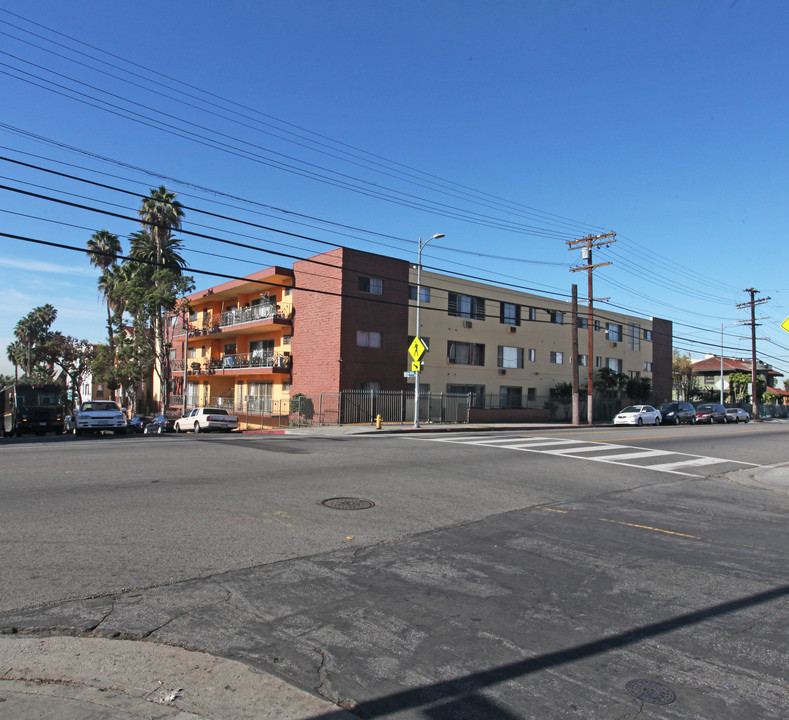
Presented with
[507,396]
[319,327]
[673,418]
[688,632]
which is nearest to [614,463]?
[688,632]

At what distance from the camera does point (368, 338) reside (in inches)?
1347

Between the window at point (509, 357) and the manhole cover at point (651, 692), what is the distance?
38388 millimetres

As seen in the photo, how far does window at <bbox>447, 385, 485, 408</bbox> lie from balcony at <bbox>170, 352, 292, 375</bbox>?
417 inches

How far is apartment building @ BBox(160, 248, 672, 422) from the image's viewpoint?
111 ft

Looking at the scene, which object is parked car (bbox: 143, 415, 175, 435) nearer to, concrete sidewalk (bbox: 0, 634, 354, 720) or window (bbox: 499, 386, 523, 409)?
window (bbox: 499, 386, 523, 409)

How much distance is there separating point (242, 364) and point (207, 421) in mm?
11112

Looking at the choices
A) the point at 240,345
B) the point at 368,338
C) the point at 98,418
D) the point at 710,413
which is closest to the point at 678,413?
the point at 710,413

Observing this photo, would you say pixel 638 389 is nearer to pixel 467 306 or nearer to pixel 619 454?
pixel 467 306

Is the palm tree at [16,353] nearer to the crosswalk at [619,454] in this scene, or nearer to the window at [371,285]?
the window at [371,285]

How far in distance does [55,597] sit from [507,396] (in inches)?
1479

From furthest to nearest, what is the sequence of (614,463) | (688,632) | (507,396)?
(507,396) → (614,463) → (688,632)

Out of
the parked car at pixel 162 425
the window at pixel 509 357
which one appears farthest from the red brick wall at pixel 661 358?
the parked car at pixel 162 425

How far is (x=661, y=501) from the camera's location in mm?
10172

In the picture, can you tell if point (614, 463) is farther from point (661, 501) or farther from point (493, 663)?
point (493, 663)
